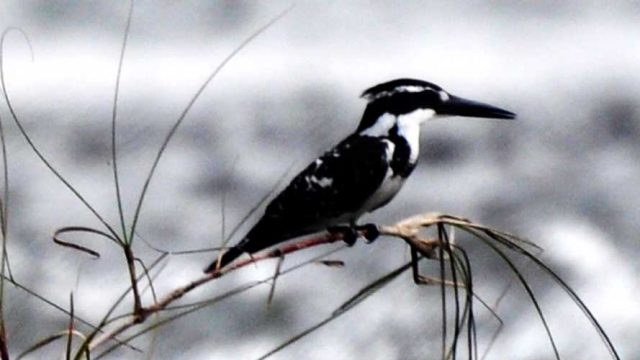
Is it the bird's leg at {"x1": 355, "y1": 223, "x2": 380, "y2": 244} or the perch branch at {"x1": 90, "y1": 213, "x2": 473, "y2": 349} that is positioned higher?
the perch branch at {"x1": 90, "y1": 213, "x2": 473, "y2": 349}

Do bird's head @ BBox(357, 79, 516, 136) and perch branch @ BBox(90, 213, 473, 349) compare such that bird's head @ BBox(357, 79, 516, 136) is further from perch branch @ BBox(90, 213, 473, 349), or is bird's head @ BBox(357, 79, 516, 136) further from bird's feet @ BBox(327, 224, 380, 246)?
perch branch @ BBox(90, 213, 473, 349)

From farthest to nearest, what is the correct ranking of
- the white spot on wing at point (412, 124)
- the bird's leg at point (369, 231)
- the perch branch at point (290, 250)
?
the white spot on wing at point (412, 124), the bird's leg at point (369, 231), the perch branch at point (290, 250)

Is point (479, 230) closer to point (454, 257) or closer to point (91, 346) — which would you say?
point (454, 257)

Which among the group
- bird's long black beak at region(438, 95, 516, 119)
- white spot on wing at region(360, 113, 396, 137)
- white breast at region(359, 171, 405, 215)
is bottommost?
white breast at region(359, 171, 405, 215)

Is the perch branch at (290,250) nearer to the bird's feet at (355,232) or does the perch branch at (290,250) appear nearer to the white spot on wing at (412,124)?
the bird's feet at (355,232)

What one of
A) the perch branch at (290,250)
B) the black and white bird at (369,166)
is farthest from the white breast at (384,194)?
the perch branch at (290,250)

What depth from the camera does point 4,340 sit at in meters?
0.64

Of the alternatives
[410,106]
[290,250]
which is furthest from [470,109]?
[290,250]

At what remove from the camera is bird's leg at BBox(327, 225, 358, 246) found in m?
0.90

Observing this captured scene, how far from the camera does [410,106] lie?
3.26 ft

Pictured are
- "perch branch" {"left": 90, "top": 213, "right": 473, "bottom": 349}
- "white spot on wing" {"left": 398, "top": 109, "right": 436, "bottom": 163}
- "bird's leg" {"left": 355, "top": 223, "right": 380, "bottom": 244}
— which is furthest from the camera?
"white spot on wing" {"left": 398, "top": 109, "right": 436, "bottom": 163}

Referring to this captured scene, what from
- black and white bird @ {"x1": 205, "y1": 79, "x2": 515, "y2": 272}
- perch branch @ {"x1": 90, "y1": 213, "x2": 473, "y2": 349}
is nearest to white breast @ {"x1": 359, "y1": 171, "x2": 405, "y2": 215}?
black and white bird @ {"x1": 205, "y1": 79, "x2": 515, "y2": 272}

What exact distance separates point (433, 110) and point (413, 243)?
0.27 m

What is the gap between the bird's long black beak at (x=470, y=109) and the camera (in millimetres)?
943
